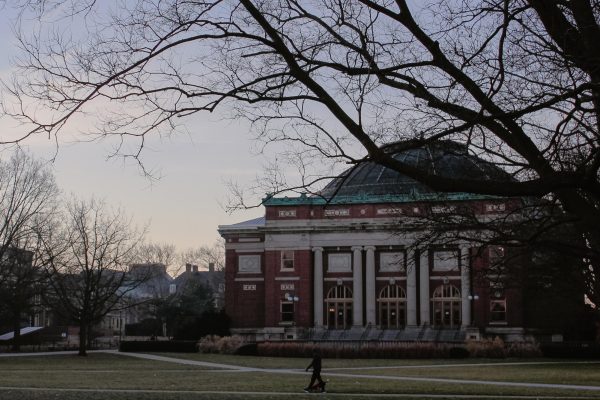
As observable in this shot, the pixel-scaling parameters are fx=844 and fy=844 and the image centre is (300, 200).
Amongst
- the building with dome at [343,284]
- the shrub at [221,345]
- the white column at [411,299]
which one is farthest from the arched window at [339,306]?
the shrub at [221,345]

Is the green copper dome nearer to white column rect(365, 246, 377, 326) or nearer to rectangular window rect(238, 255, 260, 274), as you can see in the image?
white column rect(365, 246, 377, 326)

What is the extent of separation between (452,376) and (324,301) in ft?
147

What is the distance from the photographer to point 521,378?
103 feet

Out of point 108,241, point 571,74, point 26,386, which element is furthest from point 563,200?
point 108,241

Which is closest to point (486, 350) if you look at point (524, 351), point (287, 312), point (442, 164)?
point (524, 351)

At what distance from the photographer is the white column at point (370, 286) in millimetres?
75312

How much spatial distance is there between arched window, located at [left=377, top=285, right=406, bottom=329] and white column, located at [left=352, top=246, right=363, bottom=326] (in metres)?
1.86

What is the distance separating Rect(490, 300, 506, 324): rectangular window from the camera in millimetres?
72688

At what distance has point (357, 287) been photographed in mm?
76250

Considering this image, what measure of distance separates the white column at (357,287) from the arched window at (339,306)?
90 centimetres

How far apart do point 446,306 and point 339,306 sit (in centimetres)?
969

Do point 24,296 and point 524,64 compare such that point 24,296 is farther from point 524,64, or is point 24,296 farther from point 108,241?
point 524,64

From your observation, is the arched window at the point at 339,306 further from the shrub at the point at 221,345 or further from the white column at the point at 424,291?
the shrub at the point at 221,345

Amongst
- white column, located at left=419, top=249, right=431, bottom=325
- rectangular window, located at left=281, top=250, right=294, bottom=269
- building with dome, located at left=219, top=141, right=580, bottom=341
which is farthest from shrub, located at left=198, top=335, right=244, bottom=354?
white column, located at left=419, top=249, right=431, bottom=325
